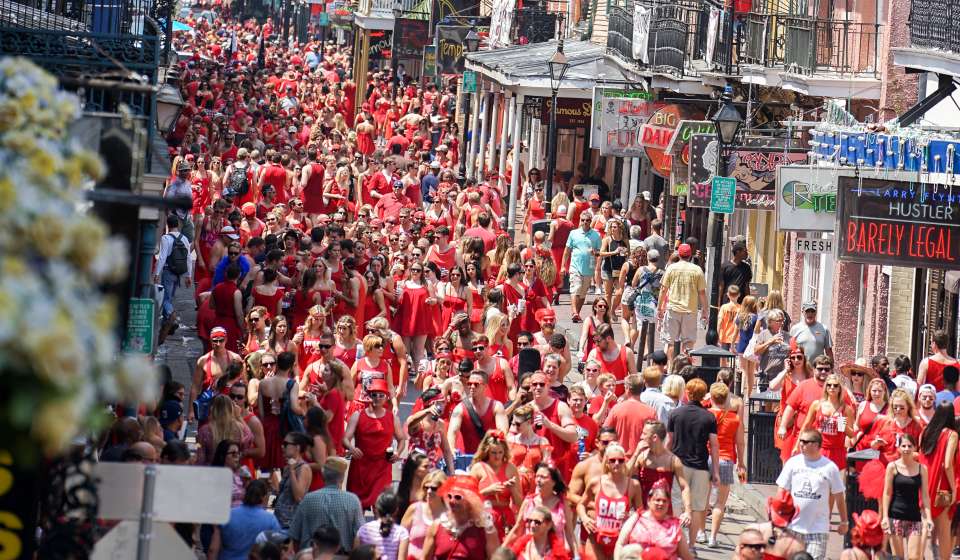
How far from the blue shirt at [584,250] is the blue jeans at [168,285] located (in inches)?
249

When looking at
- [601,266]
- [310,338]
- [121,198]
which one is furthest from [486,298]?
[121,198]

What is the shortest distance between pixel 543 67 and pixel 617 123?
701cm

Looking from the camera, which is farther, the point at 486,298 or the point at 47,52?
the point at 486,298

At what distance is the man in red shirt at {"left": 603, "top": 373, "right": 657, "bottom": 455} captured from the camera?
13.7 metres

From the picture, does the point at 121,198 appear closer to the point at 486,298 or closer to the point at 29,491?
the point at 29,491

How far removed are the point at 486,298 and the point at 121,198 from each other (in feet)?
41.3

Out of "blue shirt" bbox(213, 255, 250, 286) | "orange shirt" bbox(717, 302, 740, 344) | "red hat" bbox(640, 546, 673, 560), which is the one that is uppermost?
"blue shirt" bbox(213, 255, 250, 286)

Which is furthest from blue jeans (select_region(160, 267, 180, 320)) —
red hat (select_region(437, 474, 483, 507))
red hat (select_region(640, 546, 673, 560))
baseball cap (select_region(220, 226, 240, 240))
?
red hat (select_region(640, 546, 673, 560))

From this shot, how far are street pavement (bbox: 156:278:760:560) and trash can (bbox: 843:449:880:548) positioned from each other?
3.14ft

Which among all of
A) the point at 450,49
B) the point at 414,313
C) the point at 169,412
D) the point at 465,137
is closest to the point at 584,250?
the point at 414,313

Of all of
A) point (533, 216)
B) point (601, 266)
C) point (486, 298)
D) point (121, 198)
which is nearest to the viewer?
point (121, 198)

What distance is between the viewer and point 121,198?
6.19 metres

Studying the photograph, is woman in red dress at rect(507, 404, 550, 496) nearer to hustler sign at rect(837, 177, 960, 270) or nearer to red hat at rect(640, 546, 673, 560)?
red hat at rect(640, 546, 673, 560)

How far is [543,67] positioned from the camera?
121ft
